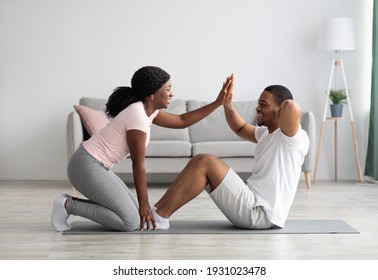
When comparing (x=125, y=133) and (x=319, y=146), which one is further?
(x=319, y=146)

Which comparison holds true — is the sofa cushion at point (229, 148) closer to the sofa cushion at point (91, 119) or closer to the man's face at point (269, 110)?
the sofa cushion at point (91, 119)

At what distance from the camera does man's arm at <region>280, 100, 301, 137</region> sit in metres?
3.89

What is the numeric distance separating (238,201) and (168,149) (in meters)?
2.75

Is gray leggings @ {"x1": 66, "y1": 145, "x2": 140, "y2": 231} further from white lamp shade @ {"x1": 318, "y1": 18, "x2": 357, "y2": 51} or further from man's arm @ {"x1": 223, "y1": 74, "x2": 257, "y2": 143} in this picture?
white lamp shade @ {"x1": 318, "y1": 18, "x2": 357, "y2": 51}

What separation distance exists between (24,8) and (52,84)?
81 cm

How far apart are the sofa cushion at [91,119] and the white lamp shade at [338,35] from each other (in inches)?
87.1

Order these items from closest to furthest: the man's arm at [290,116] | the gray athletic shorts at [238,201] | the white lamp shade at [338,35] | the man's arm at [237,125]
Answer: the man's arm at [290,116], the gray athletic shorts at [238,201], the man's arm at [237,125], the white lamp shade at [338,35]

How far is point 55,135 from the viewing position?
→ 7.74 meters

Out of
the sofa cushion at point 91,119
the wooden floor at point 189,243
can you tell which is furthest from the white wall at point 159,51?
the wooden floor at point 189,243

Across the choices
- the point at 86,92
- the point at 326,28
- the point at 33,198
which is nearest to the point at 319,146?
the point at 326,28

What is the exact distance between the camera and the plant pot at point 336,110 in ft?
24.2

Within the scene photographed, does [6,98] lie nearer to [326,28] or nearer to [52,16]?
[52,16]

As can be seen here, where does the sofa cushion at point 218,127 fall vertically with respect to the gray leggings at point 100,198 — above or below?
below

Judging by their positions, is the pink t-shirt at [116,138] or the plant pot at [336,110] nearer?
the pink t-shirt at [116,138]
